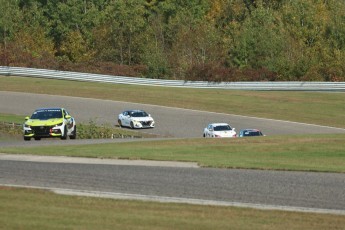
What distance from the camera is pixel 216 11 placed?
415ft

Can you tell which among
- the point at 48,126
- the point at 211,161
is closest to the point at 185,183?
the point at 211,161

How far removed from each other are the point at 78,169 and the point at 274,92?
4795cm

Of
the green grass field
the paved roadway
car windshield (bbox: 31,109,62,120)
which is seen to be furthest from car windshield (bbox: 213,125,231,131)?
the paved roadway

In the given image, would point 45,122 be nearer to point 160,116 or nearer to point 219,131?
point 219,131

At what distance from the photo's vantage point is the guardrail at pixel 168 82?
70.9 m

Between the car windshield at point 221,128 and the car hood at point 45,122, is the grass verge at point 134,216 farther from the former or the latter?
the car windshield at point 221,128

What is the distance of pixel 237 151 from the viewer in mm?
32906

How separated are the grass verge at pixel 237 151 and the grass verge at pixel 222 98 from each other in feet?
66.4

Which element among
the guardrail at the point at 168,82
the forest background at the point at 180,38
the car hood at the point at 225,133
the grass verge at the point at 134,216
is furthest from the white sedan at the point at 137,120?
the grass verge at the point at 134,216

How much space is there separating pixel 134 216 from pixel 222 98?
5197 cm

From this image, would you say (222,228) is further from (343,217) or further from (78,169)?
(78,169)

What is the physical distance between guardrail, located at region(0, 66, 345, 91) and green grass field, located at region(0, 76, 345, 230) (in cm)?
177

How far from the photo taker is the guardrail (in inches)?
2793

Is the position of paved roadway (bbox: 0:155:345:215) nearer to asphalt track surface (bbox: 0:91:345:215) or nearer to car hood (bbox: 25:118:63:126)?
asphalt track surface (bbox: 0:91:345:215)
